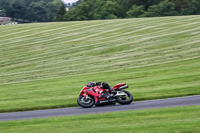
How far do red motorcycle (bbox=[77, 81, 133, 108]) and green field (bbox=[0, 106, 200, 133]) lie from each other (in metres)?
1.67

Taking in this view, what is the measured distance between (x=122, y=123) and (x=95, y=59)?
2007cm

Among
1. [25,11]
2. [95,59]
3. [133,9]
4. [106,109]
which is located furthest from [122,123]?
[25,11]

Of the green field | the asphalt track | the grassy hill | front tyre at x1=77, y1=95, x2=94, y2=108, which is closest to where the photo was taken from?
the green field

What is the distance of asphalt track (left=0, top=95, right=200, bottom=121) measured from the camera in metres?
12.9

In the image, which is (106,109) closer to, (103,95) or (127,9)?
(103,95)

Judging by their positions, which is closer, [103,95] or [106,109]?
[106,109]

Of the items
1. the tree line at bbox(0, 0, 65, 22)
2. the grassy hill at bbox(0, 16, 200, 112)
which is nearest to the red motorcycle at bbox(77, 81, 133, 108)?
the grassy hill at bbox(0, 16, 200, 112)

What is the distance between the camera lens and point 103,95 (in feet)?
45.5

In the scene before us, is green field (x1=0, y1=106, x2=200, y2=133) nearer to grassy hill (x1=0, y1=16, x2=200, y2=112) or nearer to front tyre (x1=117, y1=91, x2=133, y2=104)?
front tyre (x1=117, y1=91, x2=133, y2=104)

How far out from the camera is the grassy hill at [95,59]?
56.4ft

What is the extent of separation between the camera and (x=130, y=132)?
30.7 ft

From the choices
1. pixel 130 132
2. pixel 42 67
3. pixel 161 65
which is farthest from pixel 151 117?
pixel 42 67

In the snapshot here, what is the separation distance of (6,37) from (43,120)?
31.1 meters

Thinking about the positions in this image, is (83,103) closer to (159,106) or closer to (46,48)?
(159,106)
